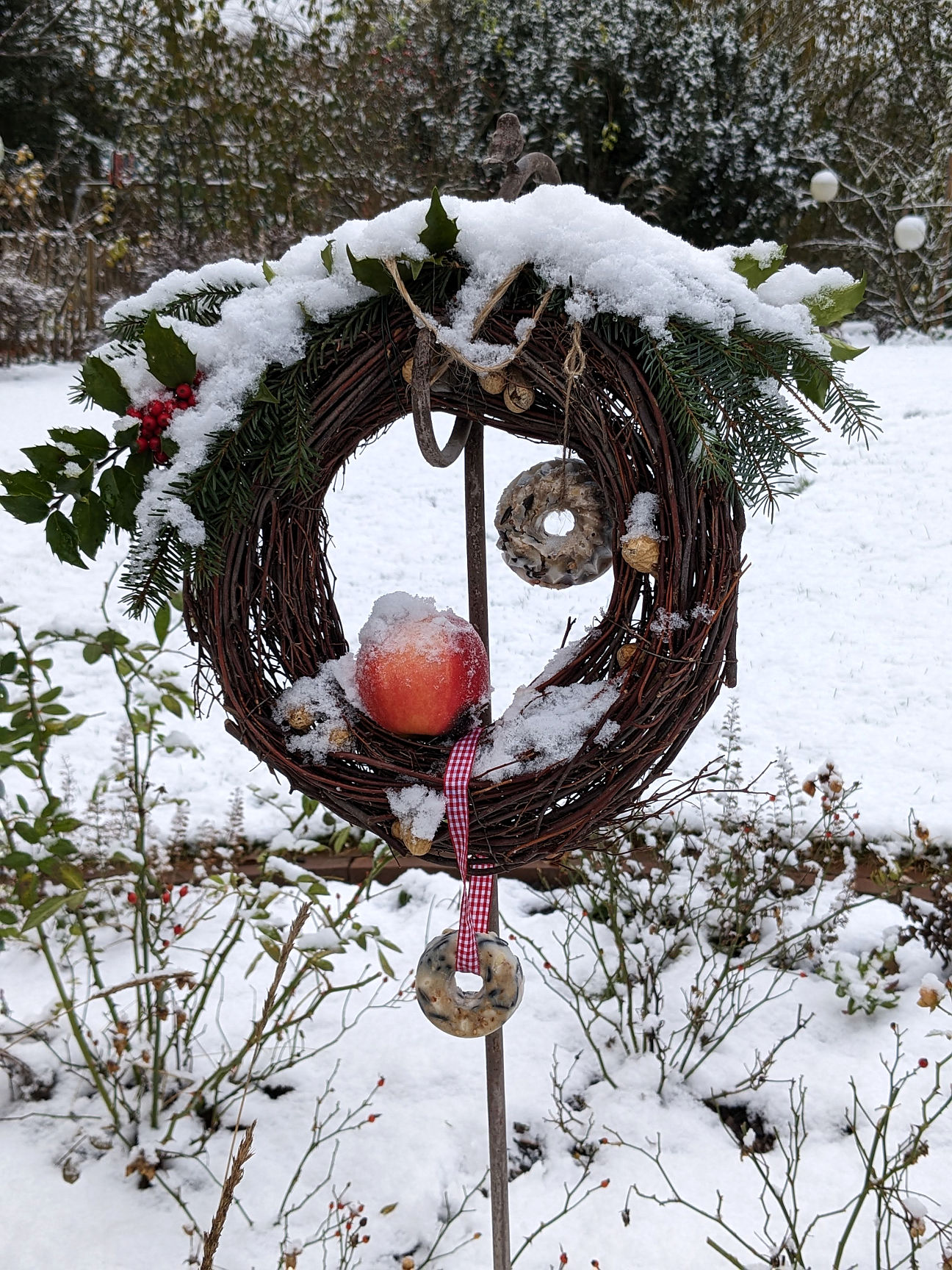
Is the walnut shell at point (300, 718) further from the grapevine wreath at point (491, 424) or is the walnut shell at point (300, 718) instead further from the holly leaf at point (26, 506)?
the holly leaf at point (26, 506)

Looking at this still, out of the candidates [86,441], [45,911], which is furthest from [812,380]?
[45,911]

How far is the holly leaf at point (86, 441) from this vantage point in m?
1.08

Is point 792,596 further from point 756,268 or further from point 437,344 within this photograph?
point 437,344

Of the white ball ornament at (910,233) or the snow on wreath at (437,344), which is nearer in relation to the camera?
the snow on wreath at (437,344)

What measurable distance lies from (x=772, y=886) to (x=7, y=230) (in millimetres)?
8704

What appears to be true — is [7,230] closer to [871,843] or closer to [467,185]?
[467,185]

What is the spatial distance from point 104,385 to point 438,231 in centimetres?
40

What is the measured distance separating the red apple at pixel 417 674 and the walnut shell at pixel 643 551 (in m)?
0.26

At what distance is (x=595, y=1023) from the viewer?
230cm

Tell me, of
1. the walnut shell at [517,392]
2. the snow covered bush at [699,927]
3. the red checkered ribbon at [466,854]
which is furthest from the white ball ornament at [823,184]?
the red checkered ribbon at [466,854]

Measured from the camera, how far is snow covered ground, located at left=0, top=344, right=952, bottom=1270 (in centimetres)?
181

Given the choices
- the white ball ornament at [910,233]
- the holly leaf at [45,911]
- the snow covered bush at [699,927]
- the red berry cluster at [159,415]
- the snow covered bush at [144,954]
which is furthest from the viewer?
the white ball ornament at [910,233]

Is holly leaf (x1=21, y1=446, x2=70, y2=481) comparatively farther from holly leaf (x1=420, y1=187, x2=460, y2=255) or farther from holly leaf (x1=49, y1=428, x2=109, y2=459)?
holly leaf (x1=420, y1=187, x2=460, y2=255)

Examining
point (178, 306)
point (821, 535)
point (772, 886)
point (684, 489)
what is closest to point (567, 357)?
point (684, 489)
